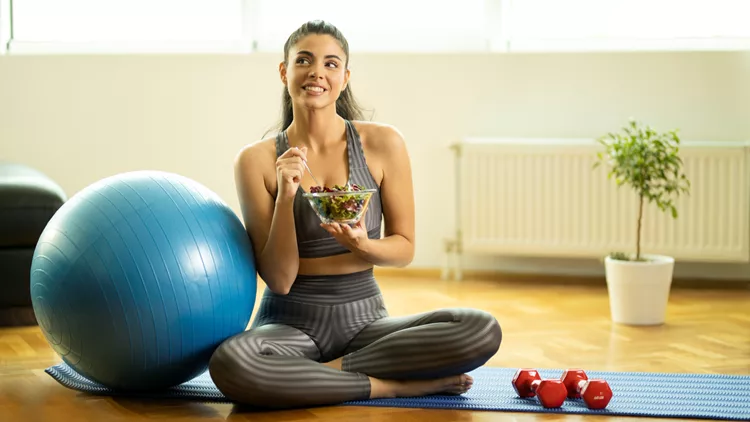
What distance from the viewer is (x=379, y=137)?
9.04 feet

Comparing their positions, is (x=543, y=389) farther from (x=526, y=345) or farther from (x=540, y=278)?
(x=540, y=278)

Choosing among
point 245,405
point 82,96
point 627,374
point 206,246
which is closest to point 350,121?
point 206,246

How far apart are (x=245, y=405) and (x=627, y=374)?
1095mm

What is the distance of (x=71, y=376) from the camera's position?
9.43 feet

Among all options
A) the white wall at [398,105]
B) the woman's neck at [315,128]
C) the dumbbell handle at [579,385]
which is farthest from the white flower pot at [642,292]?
the woman's neck at [315,128]

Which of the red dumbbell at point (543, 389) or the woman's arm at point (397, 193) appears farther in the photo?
the woman's arm at point (397, 193)

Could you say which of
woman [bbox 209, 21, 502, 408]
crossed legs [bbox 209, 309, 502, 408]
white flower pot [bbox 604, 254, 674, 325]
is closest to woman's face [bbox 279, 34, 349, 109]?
woman [bbox 209, 21, 502, 408]

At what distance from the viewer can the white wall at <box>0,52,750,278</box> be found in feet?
15.1

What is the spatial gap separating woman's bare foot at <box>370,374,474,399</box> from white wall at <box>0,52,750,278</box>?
2.28 metres

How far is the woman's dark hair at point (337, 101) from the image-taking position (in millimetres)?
2611

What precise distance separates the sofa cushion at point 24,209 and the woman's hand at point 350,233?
62.4 inches

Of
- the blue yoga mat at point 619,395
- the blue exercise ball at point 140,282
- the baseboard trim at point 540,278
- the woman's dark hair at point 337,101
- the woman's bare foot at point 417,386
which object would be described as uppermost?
the woman's dark hair at point 337,101

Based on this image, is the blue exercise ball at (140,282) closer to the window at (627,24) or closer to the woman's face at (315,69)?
the woman's face at (315,69)

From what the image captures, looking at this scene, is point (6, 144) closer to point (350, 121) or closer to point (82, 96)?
point (82, 96)
